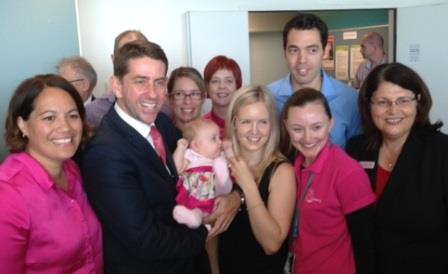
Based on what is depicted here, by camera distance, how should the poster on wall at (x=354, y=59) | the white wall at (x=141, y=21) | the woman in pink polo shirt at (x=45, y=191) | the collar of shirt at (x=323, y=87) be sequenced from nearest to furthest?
the woman in pink polo shirt at (x=45, y=191), the collar of shirt at (x=323, y=87), the white wall at (x=141, y=21), the poster on wall at (x=354, y=59)

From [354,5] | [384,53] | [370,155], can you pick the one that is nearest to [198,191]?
[370,155]

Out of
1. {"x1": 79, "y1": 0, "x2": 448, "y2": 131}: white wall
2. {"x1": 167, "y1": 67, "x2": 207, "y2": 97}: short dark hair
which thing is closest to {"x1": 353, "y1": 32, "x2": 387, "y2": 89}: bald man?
{"x1": 79, "y1": 0, "x2": 448, "y2": 131}: white wall

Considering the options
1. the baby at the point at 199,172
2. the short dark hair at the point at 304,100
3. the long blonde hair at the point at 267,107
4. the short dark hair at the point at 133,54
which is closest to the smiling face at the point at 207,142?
the baby at the point at 199,172

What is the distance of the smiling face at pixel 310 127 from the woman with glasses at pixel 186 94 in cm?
107

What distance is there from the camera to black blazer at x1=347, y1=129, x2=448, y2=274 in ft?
6.20

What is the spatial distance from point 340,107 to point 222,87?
0.90 meters

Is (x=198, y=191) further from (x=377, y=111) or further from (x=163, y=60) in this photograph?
(x=377, y=111)

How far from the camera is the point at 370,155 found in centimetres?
216

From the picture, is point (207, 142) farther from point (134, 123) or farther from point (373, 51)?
point (373, 51)

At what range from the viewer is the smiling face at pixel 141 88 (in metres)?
1.73

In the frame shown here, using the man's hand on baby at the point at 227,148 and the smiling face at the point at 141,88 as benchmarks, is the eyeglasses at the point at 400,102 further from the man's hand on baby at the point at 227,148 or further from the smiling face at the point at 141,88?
the smiling face at the point at 141,88

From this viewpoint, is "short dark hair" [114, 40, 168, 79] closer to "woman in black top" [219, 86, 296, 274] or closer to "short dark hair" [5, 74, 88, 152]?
"short dark hair" [5, 74, 88, 152]

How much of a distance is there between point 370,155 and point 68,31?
262 cm

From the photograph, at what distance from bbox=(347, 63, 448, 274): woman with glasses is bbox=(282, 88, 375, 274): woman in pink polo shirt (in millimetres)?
130
